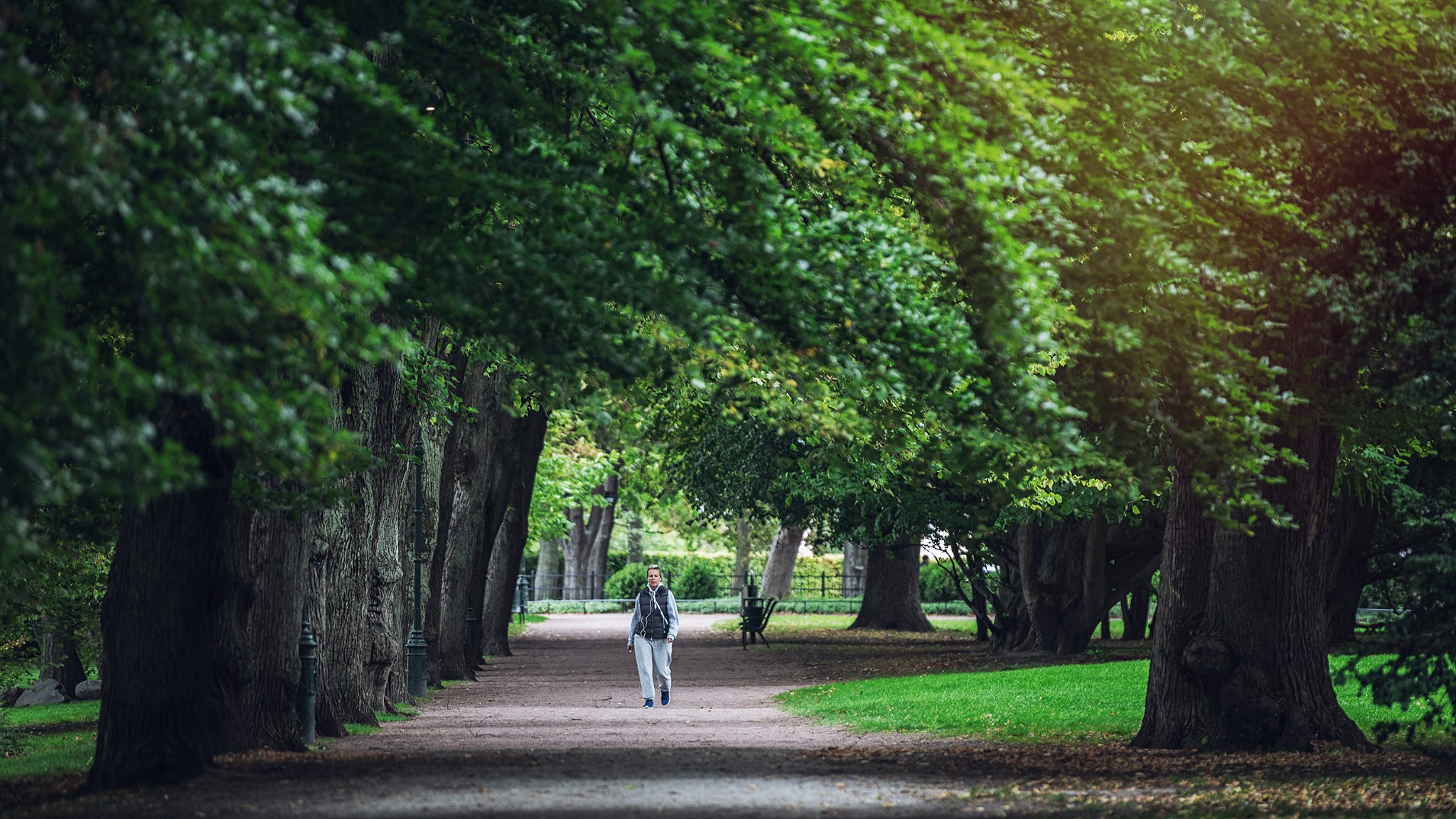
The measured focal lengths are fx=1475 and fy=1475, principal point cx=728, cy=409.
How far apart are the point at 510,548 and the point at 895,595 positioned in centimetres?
1332

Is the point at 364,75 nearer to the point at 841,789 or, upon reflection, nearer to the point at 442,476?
the point at 841,789

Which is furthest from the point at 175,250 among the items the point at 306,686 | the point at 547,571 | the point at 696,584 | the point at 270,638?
the point at 547,571

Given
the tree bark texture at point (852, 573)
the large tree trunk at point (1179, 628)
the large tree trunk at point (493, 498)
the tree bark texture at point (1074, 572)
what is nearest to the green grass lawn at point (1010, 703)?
the large tree trunk at point (1179, 628)

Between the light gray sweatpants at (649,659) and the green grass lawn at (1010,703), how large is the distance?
170 centimetres

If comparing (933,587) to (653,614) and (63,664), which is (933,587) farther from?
(653,614)

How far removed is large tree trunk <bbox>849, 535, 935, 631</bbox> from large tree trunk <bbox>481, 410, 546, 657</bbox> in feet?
39.0

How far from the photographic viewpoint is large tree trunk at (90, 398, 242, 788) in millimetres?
9070

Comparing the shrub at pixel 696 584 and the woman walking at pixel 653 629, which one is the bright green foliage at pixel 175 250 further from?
the shrub at pixel 696 584

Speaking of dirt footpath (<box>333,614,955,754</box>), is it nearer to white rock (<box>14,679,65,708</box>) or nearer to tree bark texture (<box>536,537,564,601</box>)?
white rock (<box>14,679,65,708</box>)

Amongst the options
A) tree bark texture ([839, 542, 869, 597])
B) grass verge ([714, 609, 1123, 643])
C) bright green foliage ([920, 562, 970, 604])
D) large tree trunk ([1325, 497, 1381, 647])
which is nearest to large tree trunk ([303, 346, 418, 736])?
large tree trunk ([1325, 497, 1381, 647])

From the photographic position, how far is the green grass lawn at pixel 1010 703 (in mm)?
15141

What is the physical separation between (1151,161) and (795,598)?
48.4 m

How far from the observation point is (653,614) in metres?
18.2

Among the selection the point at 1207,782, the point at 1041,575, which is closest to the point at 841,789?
the point at 1207,782
